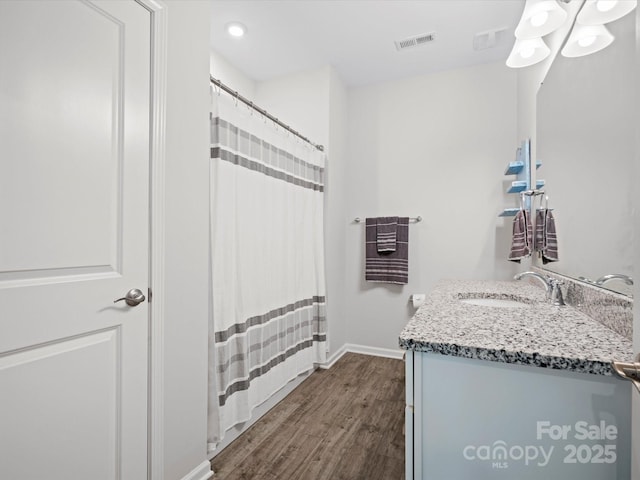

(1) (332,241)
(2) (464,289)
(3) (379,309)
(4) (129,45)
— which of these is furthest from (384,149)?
(4) (129,45)

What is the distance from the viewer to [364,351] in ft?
10.1

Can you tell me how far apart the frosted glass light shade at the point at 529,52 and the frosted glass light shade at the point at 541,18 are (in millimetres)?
117

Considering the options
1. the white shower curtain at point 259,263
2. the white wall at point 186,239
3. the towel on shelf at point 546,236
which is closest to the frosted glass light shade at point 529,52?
the towel on shelf at point 546,236

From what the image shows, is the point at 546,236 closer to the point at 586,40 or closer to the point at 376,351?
the point at 586,40

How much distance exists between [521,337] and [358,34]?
2313 mm

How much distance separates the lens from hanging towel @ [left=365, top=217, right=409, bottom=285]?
9.45ft

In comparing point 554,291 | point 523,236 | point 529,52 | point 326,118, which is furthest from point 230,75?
point 554,291

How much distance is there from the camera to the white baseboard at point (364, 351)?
287cm

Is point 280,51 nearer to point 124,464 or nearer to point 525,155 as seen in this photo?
point 525,155

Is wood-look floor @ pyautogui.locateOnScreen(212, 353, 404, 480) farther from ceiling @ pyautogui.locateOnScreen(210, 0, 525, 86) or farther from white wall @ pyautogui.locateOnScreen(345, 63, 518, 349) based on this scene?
ceiling @ pyautogui.locateOnScreen(210, 0, 525, 86)

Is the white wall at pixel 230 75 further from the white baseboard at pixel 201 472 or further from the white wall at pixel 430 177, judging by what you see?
the white baseboard at pixel 201 472

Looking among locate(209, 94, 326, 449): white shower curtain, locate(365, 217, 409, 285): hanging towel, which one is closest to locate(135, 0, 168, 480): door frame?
locate(209, 94, 326, 449): white shower curtain

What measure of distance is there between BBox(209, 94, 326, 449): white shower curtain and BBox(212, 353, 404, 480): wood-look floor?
14cm

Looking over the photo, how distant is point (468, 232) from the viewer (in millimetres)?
2746
